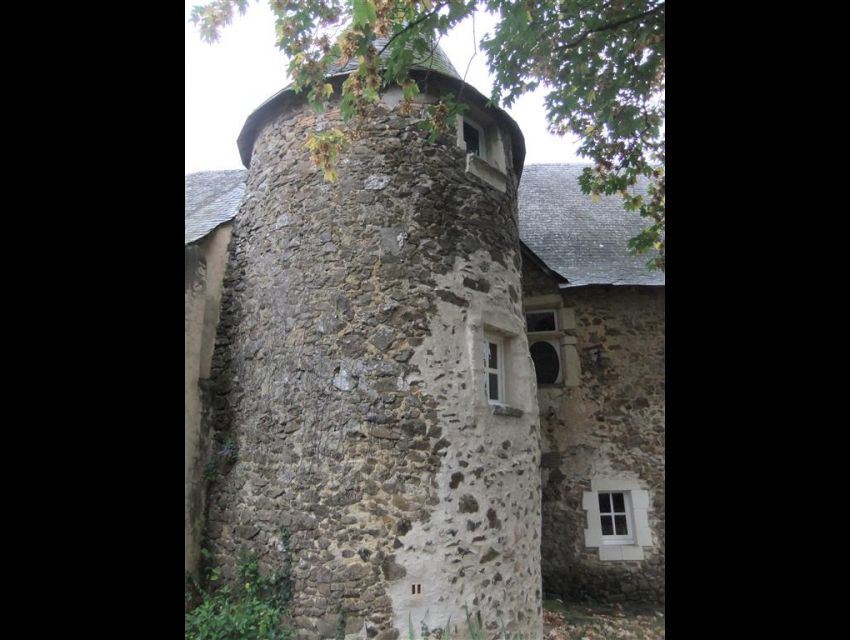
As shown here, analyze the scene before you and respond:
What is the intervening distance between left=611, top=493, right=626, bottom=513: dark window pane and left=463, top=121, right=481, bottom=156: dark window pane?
532cm

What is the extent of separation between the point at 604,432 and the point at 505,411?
3.56 metres

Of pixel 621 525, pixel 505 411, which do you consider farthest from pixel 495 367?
pixel 621 525

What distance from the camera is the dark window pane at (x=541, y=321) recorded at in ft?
28.2

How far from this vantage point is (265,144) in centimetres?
610

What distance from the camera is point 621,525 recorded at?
26.2 ft

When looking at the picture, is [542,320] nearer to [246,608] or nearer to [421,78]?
[421,78]

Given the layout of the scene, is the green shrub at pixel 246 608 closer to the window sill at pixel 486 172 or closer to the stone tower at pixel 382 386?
the stone tower at pixel 382 386

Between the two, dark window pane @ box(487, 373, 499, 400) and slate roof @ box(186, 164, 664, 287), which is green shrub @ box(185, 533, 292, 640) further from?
slate roof @ box(186, 164, 664, 287)

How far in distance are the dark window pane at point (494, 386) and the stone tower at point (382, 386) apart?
55 mm

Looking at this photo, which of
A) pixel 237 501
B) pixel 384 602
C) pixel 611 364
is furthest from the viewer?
pixel 611 364

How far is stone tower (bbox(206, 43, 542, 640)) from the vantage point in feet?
14.8

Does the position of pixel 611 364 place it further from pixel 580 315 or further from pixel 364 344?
pixel 364 344
